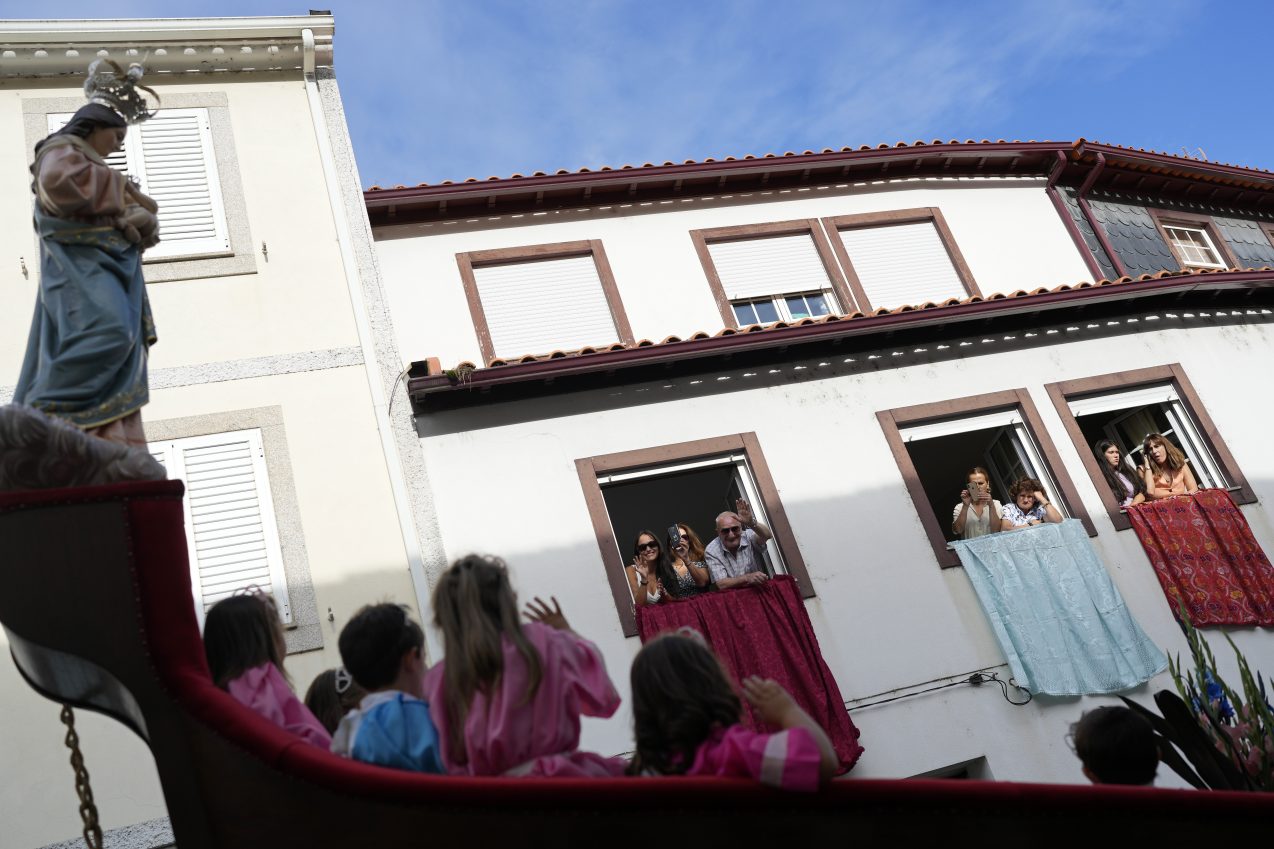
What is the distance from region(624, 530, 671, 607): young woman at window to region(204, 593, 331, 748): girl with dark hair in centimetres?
494

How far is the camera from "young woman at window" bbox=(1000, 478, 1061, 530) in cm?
961

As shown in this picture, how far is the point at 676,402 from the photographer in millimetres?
9594

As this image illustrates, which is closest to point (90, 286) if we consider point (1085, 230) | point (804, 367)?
point (804, 367)

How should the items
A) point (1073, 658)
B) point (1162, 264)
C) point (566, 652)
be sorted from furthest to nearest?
1. point (1162, 264)
2. point (1073, 658)
3. point (566, 652)

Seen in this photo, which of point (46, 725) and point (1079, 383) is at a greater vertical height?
point (1079, 383)

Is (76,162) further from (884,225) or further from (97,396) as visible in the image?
(884,225)

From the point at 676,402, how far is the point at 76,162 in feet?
20.9

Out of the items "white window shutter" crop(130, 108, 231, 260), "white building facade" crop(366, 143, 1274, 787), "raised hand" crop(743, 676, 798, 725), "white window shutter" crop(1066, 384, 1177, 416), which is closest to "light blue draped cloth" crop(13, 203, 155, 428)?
"raised hand" crop(743, 676, 798, 725)

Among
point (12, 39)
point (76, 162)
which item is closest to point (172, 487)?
point (76, 162)

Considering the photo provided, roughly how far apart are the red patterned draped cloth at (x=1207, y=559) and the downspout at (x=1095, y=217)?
11.7 feet

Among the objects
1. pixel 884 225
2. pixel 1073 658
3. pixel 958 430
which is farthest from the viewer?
pixel 884 225

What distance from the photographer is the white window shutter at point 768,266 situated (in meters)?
11.2

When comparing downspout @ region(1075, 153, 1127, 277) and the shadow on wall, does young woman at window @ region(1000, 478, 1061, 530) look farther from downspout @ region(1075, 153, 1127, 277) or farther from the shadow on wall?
downspout @ region(1075, 153, 1127, 277)

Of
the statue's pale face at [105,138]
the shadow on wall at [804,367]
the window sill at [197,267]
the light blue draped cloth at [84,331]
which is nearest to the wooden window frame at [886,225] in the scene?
the shadow on wall at [804,367]
